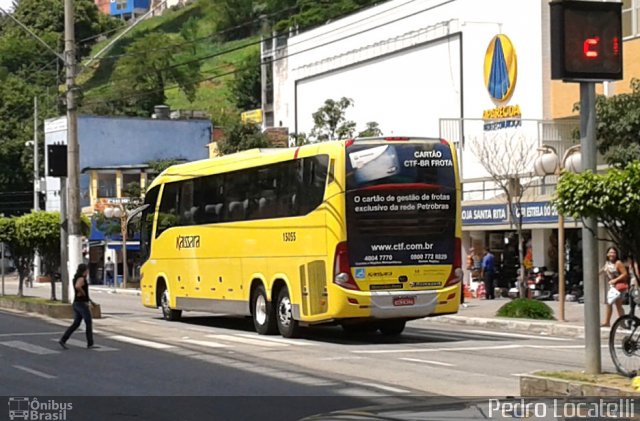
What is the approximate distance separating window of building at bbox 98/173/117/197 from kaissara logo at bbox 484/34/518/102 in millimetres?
33381

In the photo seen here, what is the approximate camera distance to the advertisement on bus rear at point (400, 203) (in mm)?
21016

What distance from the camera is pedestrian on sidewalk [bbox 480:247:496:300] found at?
36938 millimetres

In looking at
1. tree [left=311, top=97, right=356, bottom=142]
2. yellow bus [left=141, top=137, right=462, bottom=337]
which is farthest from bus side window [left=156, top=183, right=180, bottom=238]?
tree [left=311, top=97, right=356, bottom=142]

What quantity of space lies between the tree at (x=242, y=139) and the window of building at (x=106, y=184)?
18846 millimetres

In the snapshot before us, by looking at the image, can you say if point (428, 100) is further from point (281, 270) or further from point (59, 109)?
point (59, 109)

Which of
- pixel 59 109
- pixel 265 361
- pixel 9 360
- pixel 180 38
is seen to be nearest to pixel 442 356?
pixel 265 361

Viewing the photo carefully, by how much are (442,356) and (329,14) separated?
237 feet

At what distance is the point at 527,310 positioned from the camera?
2778 cm

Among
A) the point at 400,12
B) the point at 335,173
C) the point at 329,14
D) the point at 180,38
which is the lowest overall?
the point at 335,173

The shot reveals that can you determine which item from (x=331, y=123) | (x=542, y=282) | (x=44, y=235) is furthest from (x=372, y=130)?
(x=44, y=235)

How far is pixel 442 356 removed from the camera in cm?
1900

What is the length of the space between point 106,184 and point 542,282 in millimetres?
39295

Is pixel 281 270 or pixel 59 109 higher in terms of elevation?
pixel 59 109

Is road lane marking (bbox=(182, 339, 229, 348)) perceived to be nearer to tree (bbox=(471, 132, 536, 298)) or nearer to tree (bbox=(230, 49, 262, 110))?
tree (bbox=(471, 132, 536, 298))
